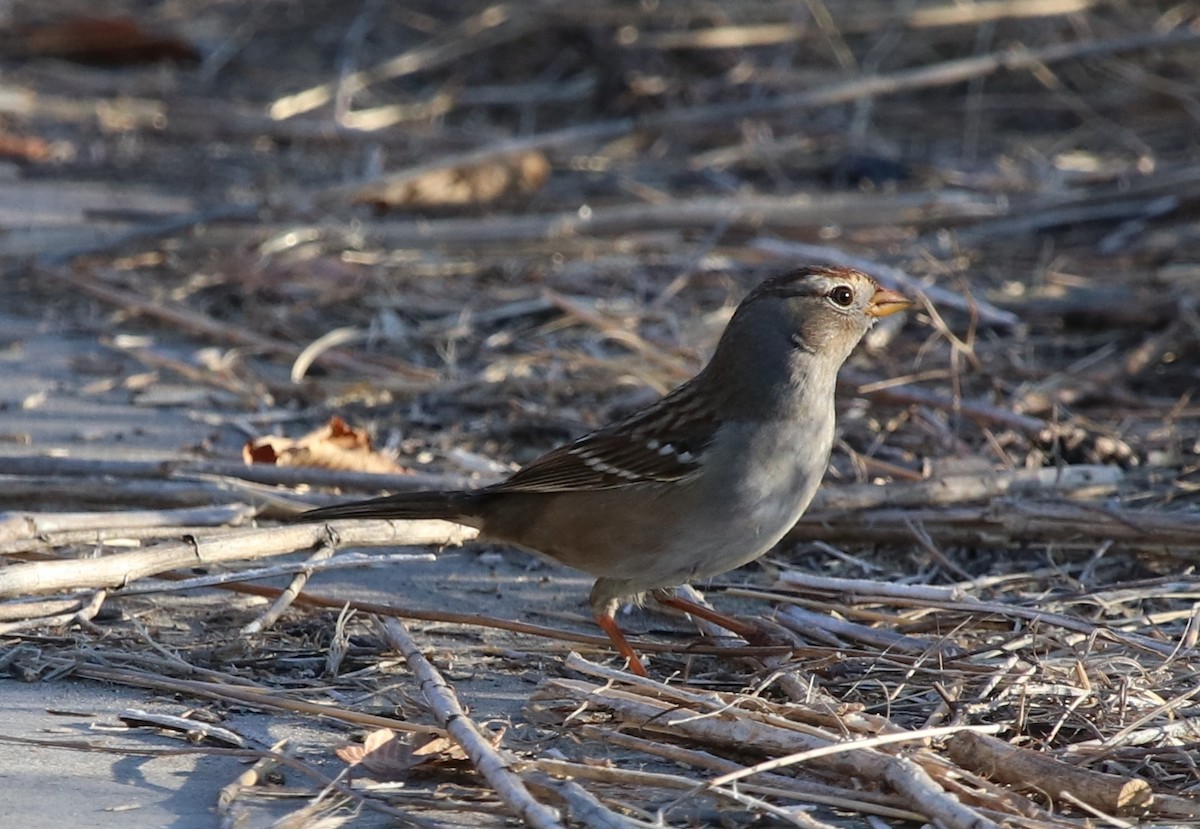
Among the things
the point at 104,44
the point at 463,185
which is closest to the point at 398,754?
the point at 463,185

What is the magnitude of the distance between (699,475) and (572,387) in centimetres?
191

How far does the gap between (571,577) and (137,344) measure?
96.7 inches

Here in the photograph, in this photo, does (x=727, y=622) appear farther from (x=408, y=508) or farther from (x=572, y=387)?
(x=572, y=387)

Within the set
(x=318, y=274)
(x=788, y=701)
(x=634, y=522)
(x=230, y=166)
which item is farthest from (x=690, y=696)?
(x=230, y=166)

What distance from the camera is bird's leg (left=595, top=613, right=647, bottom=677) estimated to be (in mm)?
4000

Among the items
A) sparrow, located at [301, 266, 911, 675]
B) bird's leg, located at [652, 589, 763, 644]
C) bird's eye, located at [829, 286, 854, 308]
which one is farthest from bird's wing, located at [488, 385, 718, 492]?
bird's eye, located at [829, 286, 854, 308]

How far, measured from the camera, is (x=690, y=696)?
136 inches

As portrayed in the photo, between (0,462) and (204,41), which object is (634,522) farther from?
(204,41)

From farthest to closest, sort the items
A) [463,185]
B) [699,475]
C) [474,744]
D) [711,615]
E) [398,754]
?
[463,185] → [711,615] → [699,475] → [398,754] → [474,744]

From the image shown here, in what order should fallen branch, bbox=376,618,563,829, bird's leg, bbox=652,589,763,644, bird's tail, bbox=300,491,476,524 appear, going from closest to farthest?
fallen branch, bbox=376,618,563,829 < bird's leg, bbox=652,589,763,644 < bird's tail, bbox=300,491,476,524

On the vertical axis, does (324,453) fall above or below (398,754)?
above

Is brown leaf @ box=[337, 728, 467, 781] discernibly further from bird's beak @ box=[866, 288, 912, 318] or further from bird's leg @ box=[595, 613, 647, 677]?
bird's beak @ box=[866, 288, 912, 318]

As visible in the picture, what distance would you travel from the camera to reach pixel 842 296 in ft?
14.8

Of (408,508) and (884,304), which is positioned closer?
(408,508)
